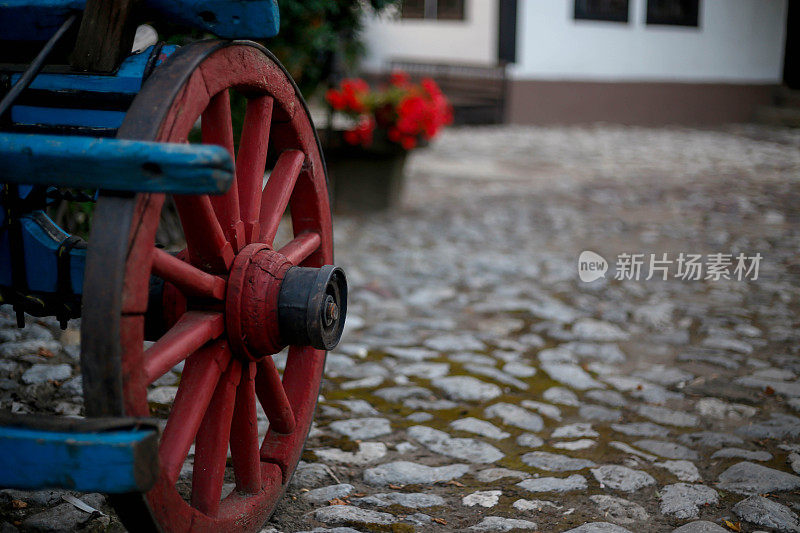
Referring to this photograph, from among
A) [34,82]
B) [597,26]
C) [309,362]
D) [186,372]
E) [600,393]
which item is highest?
[597,26]

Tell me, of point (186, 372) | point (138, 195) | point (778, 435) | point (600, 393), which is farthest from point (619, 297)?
point (138, 195)

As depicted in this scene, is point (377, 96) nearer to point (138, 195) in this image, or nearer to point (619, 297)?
point (619, 297)

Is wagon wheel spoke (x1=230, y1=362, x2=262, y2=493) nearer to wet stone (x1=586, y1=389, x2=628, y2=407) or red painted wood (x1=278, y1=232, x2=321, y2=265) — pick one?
red painted wood (x1=278, y1=232, x2=321, y2=265)

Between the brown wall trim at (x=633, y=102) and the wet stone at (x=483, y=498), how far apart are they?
34.5 ft

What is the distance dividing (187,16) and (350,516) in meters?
1.27

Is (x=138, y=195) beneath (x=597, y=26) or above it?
beneath

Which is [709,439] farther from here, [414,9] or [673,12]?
[414,9]

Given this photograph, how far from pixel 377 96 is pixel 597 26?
7.51m

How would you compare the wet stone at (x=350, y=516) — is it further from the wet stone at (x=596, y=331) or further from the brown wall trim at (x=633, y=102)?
the brown wall trim at (x=633, y=102)

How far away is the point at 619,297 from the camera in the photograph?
438cm

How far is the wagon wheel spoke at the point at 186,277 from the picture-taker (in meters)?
1.53

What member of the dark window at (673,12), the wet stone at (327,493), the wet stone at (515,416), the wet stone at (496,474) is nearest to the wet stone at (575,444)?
the wet stone at (515,416)

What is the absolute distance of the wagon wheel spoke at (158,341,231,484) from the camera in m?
1.55

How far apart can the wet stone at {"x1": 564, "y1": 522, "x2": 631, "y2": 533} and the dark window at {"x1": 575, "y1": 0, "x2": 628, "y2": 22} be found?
37.1 ft
